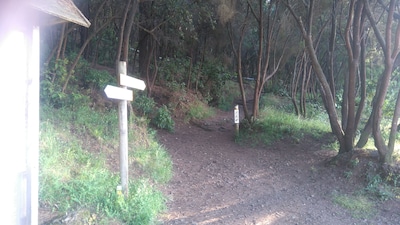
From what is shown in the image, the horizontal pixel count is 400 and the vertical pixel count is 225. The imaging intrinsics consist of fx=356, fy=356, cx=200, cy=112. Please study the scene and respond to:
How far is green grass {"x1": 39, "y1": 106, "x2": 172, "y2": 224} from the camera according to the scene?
5.16m

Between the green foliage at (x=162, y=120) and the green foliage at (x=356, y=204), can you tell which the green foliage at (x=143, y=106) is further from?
the green foliage at (x=356, y=204)

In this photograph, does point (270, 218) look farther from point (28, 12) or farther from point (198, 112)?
point (198, 112)

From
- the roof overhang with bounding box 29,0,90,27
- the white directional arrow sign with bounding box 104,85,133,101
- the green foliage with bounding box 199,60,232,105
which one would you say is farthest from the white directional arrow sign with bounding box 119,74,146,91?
the green foliage with bounding box 199,60,232,105

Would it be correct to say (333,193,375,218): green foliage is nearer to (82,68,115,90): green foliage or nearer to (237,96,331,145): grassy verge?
(237,96,331,145): grassy verge

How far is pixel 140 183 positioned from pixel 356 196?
412cm

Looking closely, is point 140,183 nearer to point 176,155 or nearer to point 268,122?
point 176,155

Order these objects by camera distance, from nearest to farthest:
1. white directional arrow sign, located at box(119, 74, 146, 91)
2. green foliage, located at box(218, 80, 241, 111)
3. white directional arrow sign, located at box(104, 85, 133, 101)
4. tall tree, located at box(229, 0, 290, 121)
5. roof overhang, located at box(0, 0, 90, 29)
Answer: roof overhang, located at box(0, 0, 90, 29), white directional arrow sign, located at box(104, 85, 133, 101), white directional arrow sign, located at box(119, 74, 146, 91), tall tree, located at box(229, 0, 290, 121), green foliage, located at box(218, 80, 241, 111)

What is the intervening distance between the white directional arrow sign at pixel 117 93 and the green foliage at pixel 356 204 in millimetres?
4332

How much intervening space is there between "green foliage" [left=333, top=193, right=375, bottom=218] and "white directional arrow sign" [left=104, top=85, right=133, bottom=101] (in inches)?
171

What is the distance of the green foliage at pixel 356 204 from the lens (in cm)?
620

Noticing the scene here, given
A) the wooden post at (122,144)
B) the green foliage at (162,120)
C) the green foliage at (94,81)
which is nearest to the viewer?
the wooden post at (122,144)

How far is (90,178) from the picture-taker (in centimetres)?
578

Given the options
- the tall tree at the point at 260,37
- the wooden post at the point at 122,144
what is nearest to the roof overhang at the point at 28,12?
the wooden post at the point at 122,144

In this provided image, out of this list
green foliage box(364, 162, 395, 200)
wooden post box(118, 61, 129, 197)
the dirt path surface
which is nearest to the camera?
wooden post box(118, 61, 129, 197)
